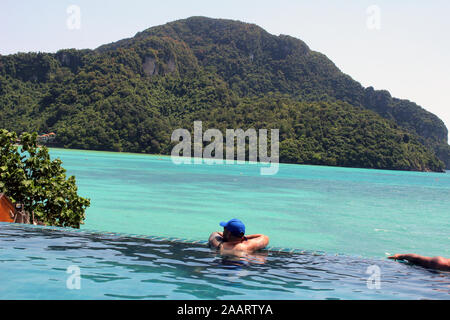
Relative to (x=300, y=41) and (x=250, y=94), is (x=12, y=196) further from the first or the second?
(x=300, y=41)

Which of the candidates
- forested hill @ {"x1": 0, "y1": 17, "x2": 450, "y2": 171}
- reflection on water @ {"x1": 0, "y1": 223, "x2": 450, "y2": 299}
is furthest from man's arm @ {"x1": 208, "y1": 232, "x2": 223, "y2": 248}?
forested hill @ {"x1": 0, "y1": 17, "x2": 450, "y2": 171}

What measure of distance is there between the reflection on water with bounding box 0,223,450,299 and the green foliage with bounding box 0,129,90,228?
137 cm

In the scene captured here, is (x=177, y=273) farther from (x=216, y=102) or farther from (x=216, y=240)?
(x=216, y=102)

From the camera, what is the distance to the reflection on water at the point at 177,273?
178 inches

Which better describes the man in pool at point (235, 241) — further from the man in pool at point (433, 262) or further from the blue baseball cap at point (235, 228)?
the man in pool at point (433, 262)

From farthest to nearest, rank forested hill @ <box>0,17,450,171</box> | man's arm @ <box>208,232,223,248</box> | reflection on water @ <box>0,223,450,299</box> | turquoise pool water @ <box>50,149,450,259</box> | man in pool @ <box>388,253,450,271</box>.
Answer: forested hill @ <box>0,17,450,171</box>
turquoise pool water @ <box>50,149,450,259</box>
man's arm @ <box>208,232,223,248</box>
man in pool @ <box>388,253,450,271</box>
reflection on water @ <box>0,223,450,299</box>

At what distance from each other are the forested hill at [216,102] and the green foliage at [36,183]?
71.5 metres

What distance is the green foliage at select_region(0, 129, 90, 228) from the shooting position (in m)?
8.25

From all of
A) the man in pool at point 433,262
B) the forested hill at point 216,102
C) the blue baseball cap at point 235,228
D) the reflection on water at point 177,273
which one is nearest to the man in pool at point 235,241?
the blue baseball cap at point 235,228

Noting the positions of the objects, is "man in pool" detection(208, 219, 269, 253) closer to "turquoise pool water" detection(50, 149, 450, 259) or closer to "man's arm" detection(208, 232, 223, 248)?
"man's arm" detection(208, 232, 223, 248)

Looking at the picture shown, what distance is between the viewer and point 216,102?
99250 millimetres

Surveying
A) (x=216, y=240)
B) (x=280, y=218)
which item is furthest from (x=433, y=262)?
(x=280, y=218)

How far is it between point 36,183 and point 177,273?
4420 millimetres

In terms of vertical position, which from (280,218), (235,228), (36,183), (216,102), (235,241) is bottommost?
(280,218)
